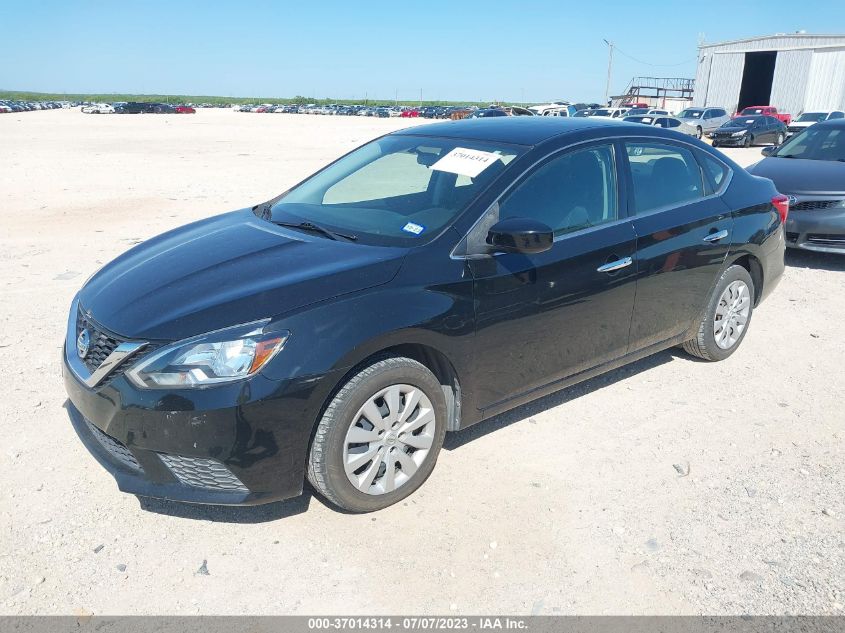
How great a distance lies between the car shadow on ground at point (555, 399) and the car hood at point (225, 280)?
127 cm

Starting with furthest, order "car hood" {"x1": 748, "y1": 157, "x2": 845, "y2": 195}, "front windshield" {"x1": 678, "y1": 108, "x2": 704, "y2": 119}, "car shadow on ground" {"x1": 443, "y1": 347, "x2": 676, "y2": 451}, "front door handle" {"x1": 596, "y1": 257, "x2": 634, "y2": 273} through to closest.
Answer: "front windshield" {"x1": 678, "y1": 108, "x2": 704, "y2": 119} → "car hood" {"x1": 748, "y1": 157, "x2": 845, "y2": 195} → "car shadow on ground" {"x1": 443, "y1": 347, "x2": 676, "y2": 451} → "front door handle" {"x1": 596, "y1": 257, "x2": 634, "y2": 273}

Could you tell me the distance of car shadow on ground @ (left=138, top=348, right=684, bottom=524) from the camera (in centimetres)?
318

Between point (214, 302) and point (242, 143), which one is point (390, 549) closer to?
point (214, 302)

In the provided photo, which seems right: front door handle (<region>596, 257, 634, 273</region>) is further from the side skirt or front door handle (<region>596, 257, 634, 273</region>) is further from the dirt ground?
the dirt ground

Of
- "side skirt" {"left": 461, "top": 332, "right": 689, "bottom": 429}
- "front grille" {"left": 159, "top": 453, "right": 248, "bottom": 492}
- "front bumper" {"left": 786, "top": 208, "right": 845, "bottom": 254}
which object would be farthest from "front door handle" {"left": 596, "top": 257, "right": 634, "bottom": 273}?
"front bumper" {"left": 786, "top": 208, "right": 845, "bottom": 254}

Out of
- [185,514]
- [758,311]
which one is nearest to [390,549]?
[185,514]

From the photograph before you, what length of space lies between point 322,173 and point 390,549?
2550 millimetres

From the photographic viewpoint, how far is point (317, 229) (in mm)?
3637

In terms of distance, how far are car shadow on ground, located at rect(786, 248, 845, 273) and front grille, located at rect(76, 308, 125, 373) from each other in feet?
24.2

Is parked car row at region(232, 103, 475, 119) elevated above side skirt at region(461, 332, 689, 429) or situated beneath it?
elevated above

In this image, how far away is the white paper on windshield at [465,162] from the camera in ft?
11.9

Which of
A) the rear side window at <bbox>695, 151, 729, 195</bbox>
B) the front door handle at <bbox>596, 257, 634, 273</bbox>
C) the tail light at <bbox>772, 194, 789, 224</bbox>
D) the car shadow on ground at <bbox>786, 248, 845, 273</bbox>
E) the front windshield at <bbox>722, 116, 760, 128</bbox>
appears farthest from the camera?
the front windshield at <bbox>722, 116, 760, 128</bbox>

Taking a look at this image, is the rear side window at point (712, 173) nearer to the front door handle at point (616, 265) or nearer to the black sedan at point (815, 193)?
the front door handle at point (616, 265)

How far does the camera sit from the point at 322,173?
4520mm
